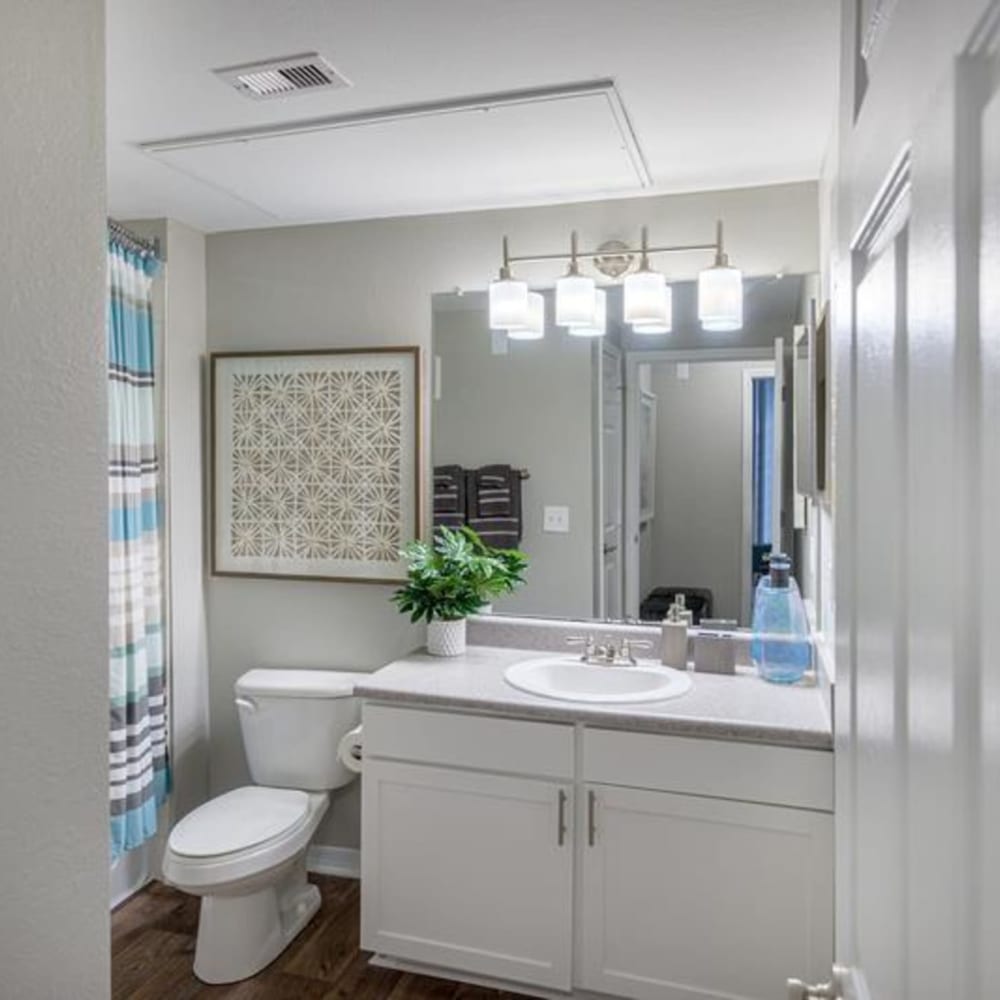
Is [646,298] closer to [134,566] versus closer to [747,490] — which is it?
[747,490]

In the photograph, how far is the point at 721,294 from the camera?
2.49 meters

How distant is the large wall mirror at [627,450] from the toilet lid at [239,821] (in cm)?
94

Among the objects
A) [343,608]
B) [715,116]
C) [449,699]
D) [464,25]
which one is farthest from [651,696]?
[464,25]

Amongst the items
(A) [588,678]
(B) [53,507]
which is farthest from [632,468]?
(B) [53,507]

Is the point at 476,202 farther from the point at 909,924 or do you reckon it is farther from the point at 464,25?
the point at 909,924

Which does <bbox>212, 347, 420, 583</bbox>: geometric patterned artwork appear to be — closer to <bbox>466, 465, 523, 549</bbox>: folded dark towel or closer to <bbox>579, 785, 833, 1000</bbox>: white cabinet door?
<bbox>466, 465, 523, 549</bbox>: folded dark towel

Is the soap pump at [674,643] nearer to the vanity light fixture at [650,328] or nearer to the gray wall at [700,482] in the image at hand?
the gray wall at [700,482]

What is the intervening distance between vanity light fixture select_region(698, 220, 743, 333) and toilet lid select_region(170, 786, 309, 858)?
6.48 feet

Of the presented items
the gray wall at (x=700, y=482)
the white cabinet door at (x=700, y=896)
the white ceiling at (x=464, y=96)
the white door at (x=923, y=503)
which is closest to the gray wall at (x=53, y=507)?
the white ceiling at (x=464, y=96)

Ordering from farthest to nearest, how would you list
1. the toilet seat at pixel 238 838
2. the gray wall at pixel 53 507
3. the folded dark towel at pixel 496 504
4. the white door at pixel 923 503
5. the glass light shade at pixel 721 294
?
the folded dark towel at pixel 496 504 → the glass light shade at pixel 721 294 → the toilet seat at pixel 238 838 → the gray wall at pixel 53 507 → the white door at pixel 923 503

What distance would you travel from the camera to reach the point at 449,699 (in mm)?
2238

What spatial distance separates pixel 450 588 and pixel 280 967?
3.97ft

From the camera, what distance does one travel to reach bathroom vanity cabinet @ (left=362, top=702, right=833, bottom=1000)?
2.00 meters

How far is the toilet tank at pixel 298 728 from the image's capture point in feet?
9.10
